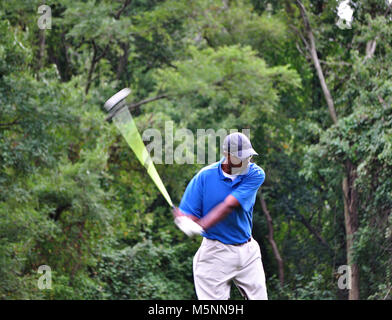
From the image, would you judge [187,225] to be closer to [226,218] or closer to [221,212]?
[221,212]

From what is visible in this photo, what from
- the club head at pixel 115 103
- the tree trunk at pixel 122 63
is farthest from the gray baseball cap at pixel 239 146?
the tree trunk at pixel 122 63

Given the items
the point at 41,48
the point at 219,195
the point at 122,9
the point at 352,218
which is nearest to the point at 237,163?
the point at 219,195

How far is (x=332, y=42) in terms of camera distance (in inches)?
746

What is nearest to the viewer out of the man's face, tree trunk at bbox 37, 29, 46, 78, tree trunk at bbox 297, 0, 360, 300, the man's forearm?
the man's forearm

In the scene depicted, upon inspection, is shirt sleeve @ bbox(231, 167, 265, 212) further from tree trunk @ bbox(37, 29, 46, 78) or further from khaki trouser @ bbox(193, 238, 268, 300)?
tree trunk @ bbox(37, 29, 46, 78)

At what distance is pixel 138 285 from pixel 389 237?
803 centimetres

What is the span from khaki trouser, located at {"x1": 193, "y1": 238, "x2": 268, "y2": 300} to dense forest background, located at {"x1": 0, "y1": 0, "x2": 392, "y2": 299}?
7222mm

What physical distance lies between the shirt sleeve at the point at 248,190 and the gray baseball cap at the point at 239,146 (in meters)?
0.19

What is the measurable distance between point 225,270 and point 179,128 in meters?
12.3

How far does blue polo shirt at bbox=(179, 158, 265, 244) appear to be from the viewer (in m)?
4.56

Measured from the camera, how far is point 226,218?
4.59 m

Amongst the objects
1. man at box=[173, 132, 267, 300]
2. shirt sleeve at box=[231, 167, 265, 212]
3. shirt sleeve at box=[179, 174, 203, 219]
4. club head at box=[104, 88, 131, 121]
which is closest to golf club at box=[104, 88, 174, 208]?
club head at box=[104, 88, 131, 121]

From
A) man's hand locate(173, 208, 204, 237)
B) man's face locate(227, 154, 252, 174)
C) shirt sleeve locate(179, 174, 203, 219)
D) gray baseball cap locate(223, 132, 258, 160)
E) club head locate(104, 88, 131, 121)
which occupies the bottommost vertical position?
man's hand locate(173, 208, 204, 237)

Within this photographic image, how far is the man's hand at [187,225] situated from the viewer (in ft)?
14.1
